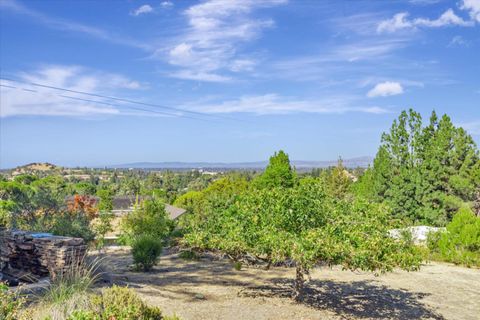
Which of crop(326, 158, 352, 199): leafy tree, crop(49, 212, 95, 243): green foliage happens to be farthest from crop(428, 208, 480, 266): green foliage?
crop(326, 158, 352, 199): leafy tree

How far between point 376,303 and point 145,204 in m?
13.6

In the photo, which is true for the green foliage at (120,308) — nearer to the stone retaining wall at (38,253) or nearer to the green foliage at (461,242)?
the stone retaining wall at (38,253)

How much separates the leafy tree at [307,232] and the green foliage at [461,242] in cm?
992

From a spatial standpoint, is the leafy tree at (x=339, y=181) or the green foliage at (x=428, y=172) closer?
the green foliage at (x=428, y=172)

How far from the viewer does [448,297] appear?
1069cm

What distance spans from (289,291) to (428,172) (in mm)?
20477

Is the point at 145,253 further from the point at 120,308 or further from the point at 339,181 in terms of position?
the point at 339,181

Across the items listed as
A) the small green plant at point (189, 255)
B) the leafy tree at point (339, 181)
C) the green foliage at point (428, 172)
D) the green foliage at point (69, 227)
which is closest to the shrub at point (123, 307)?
the small green plant at point (189, 255)

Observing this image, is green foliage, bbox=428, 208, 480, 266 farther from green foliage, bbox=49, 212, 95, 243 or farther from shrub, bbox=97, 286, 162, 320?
green foliage, bbox=49, 212, 95, 243

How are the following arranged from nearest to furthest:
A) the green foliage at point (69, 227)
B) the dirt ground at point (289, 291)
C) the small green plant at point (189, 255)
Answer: the dirt ground at point (289, 291)
the green foliage at point (69, 227)
the small green plant at point (189, 255)

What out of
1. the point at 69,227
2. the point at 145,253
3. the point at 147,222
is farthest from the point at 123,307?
the point at 147,222

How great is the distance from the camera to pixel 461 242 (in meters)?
16.3

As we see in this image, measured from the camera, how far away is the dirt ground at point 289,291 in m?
8.72

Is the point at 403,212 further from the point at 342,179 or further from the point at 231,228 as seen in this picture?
the point at 231,228
